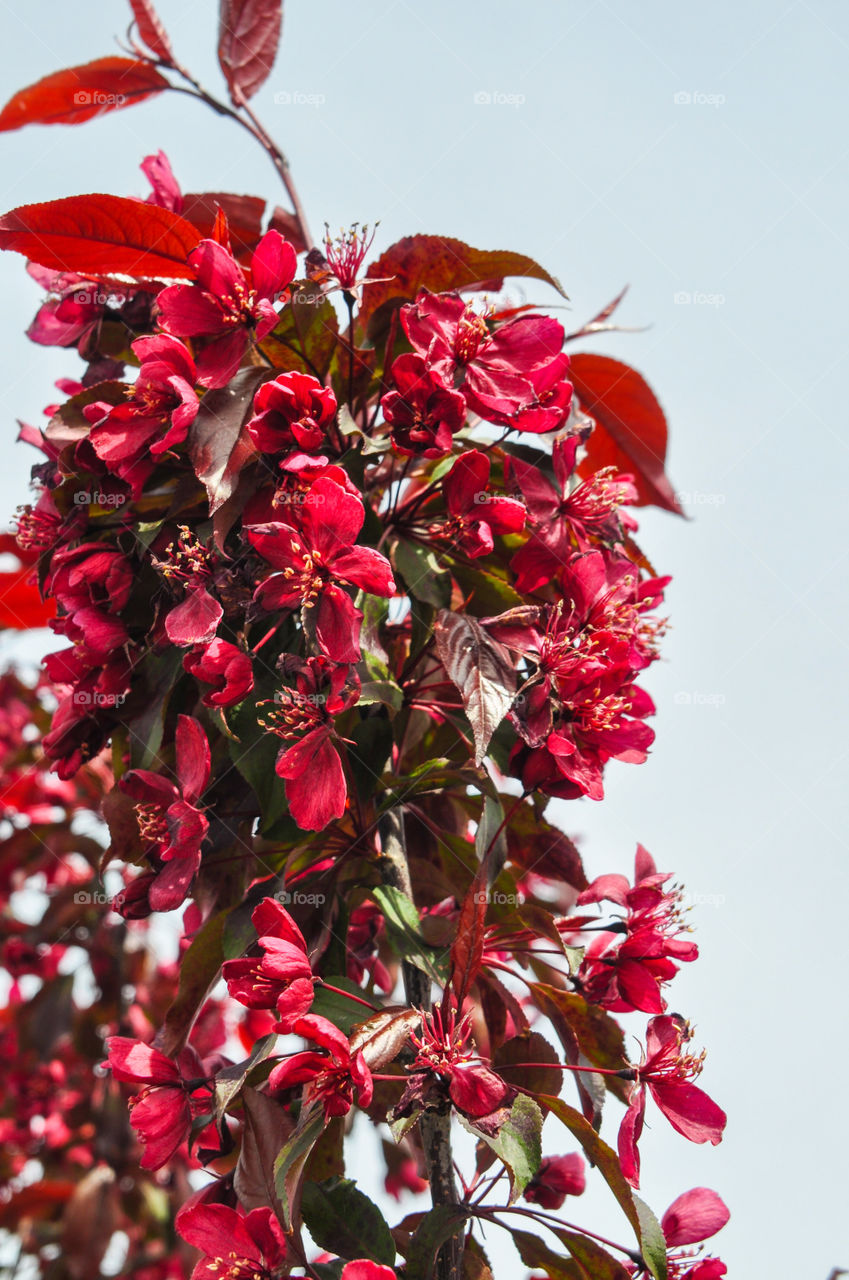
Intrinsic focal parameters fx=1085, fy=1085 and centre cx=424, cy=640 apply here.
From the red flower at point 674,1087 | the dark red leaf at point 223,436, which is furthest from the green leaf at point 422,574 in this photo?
the red flower at point 674,1087

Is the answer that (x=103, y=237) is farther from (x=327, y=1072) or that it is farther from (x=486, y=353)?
(x=327, y=1072)

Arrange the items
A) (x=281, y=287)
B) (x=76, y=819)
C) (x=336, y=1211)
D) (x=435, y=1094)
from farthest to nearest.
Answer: (x=76, y=819) < (x=281, y=287) < (x=336, y=1211) < (x=435, y=1094)

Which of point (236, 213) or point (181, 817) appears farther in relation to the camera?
point (236, 213)

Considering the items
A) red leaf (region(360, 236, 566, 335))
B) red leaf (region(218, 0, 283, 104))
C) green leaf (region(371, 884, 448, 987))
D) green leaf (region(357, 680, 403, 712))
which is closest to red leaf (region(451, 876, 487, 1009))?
green leaf (region(371, 884, 448, 987))

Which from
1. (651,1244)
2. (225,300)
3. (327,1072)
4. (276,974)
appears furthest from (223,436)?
(651,1244)

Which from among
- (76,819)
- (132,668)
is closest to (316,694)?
(132,668)

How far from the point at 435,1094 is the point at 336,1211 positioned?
0.23 m

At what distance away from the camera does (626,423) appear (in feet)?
6.11

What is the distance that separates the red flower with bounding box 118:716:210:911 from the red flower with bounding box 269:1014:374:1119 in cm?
28

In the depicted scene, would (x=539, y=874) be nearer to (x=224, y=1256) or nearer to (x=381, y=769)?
(x=381, y=769)

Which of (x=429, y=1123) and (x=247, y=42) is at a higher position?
(x=247, y=42)

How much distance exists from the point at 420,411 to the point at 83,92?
1.17 meters

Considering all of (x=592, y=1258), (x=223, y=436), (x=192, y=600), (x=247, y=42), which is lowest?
(x=592, y=1258)

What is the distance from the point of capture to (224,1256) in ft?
3.85
